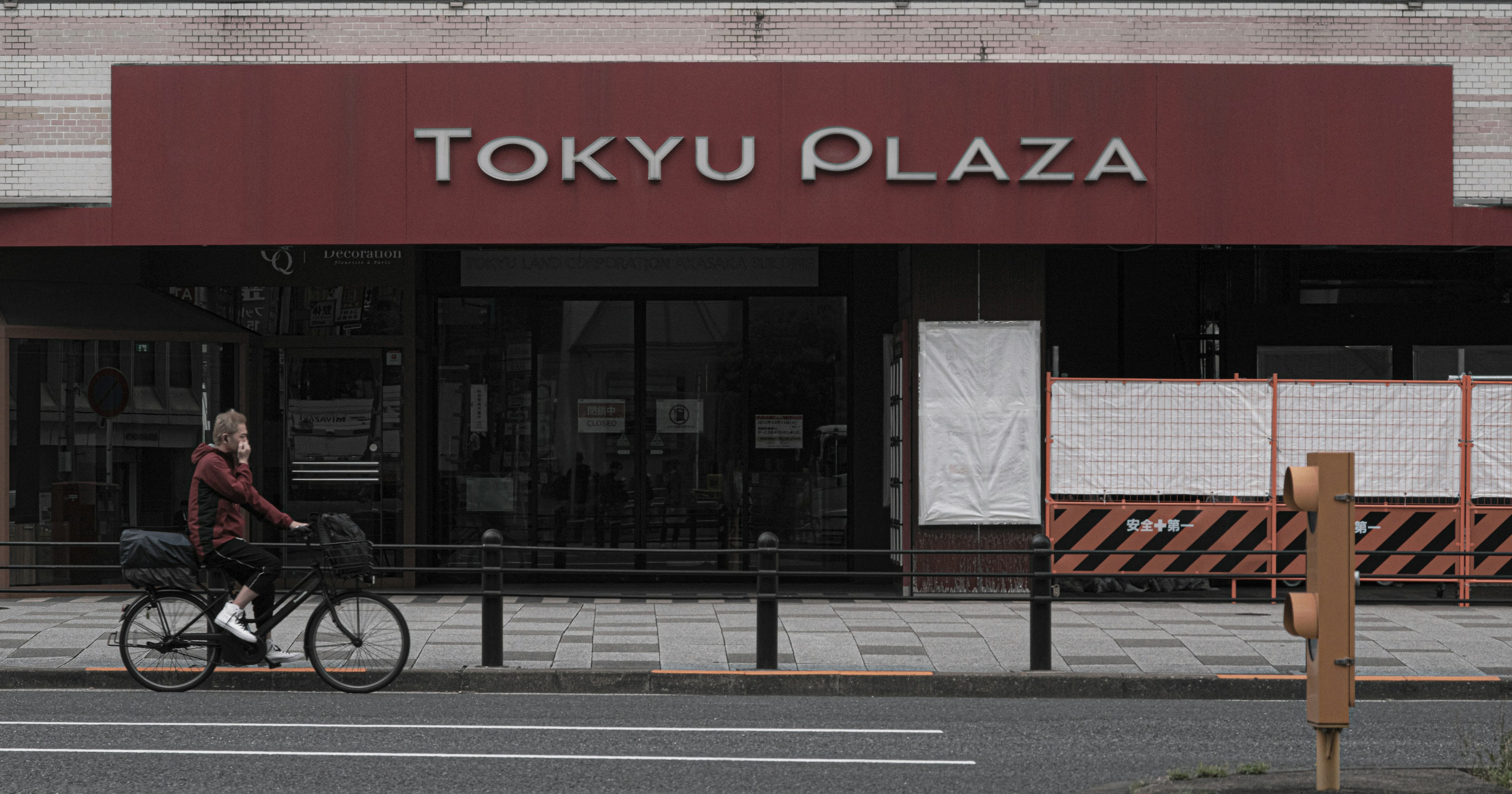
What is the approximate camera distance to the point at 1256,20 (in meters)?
13.4

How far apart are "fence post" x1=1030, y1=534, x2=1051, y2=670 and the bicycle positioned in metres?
4.16

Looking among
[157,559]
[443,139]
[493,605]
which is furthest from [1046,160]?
[157,559]

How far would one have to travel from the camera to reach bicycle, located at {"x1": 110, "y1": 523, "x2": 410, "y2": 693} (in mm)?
8844

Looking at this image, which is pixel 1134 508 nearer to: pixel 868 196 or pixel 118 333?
pixel 868 196

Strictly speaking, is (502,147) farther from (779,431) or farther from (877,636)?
(877,636)

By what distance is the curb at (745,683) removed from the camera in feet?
30.0

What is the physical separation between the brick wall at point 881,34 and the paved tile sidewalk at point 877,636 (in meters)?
5.02

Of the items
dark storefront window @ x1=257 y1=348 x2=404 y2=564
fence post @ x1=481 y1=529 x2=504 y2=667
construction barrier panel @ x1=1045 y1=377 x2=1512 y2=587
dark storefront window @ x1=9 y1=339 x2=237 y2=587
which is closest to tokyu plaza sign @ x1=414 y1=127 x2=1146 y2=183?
construction barrier panel @ x1=1045 y1=377 x2=1512 y2=587

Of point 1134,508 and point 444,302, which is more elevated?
point 444,302

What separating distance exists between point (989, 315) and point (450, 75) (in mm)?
5608

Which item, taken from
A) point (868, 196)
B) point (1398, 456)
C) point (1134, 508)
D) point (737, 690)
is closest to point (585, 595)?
point (737, 690)

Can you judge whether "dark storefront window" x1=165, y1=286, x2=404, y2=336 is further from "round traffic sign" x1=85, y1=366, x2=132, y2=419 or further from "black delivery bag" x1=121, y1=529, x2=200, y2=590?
"black delivery bag" x1=121, y1=529, x2=200, y2=590

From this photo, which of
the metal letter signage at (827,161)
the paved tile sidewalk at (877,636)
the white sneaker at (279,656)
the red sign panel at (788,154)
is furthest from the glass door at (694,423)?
the white sneaker at (279,656)

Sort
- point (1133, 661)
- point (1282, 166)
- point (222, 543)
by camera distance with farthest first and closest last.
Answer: point (1282, 166)
point (1133, 661)
point (222, 543)
